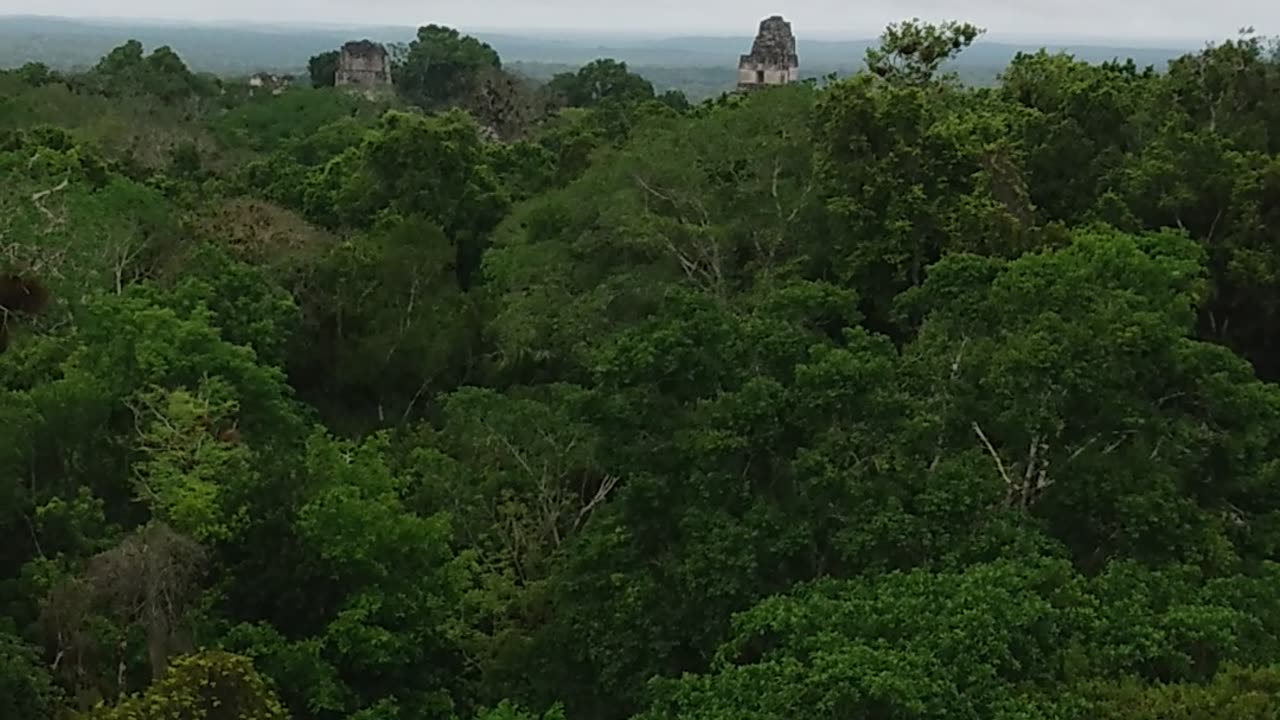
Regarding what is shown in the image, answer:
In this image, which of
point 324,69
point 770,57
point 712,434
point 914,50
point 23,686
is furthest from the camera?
point 324,69

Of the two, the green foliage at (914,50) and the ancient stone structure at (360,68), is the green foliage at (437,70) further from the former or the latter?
the green foliage at (914,50)

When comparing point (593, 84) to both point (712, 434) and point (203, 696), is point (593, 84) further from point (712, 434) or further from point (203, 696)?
point (203, 696)

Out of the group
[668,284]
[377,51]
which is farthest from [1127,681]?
[377,51]

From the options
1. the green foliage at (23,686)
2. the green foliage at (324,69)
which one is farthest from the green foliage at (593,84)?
the green foliage at (23,686)

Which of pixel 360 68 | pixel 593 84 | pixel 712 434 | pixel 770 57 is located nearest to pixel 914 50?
pixel 712 434

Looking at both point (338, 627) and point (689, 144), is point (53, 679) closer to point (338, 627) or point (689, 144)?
point (338, 627)

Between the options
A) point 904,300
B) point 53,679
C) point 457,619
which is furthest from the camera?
point 904,300

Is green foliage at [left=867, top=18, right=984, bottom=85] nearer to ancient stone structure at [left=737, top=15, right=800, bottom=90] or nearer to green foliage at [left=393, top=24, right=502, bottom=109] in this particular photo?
ancient stone structure at [left=737, top=15, right=800, bottom=90]
